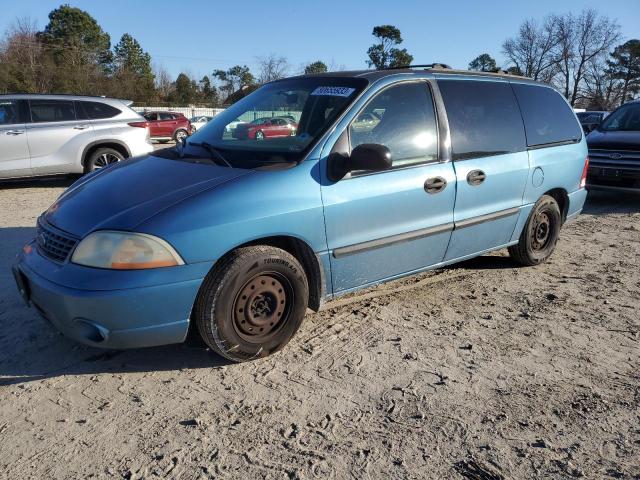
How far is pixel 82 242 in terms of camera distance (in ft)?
9.43

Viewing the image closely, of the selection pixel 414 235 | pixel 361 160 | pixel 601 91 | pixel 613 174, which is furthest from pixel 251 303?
pixel 601 91

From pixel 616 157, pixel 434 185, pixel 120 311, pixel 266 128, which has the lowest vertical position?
pixel 120 311

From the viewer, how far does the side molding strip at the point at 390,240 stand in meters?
3.48

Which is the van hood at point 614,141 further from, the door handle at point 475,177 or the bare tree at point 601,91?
the bare tree at point 601,91

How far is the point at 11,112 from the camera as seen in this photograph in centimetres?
876

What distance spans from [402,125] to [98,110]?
24.5ft

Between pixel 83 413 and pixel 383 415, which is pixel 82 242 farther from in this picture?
pixel 383 415

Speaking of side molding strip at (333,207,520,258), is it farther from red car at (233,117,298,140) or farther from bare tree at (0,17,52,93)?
→ bare tree at (0,17,52,93)

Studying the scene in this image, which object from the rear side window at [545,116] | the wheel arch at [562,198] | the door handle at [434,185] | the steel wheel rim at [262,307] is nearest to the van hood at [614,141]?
the rear side window at [545,116]

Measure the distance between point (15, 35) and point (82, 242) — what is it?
175 ft

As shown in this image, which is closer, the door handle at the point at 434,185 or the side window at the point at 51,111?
the door handle at the point at 434,185

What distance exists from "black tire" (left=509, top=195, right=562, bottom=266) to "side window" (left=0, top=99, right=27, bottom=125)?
8.00 m

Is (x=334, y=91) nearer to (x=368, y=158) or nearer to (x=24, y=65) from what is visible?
(x=368, y=158)

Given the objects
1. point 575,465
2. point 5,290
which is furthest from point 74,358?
point 575,465
